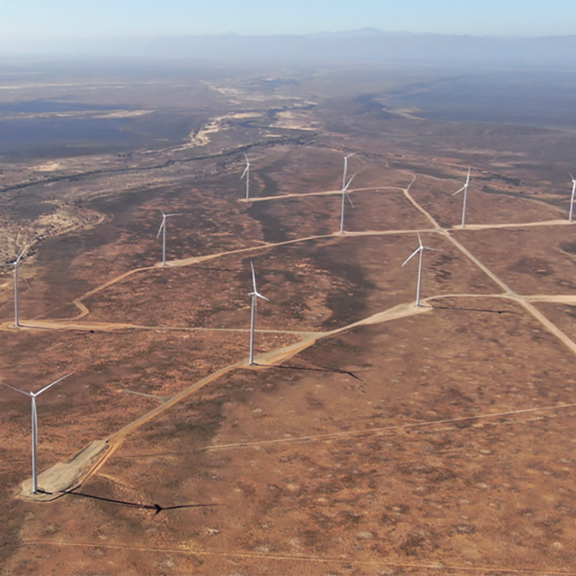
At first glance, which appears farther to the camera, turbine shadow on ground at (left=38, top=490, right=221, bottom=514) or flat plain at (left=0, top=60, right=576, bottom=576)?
turbine shadow on ground at (left=38, top=490, right=221, bottom=514)

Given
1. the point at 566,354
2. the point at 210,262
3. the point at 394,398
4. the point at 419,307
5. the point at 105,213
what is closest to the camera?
the point at 394,398

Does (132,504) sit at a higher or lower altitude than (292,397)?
higher

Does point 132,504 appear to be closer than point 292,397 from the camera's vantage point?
Yes

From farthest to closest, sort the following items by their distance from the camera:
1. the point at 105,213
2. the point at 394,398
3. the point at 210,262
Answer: the point at 105,213 < the point at 210,262 < the point at 394,398

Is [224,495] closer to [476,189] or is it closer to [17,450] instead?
[17,450]

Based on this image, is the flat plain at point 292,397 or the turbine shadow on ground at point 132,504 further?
the turbine shadow on ground at point 132,504

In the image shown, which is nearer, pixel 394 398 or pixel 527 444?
pixel 527 444

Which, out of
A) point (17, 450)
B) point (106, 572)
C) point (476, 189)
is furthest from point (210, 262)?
point (476, 189)
